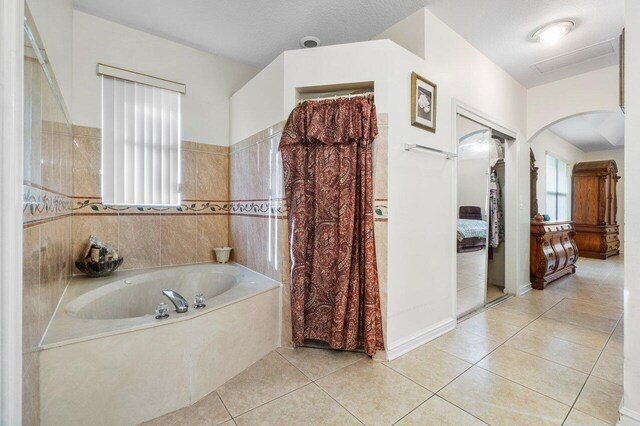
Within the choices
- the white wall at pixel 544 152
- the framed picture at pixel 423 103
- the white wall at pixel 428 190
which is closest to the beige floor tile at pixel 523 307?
the white wall at pixel 428 190

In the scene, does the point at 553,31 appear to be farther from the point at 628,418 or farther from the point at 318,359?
the point at 318,359

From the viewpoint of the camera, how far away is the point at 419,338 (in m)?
2.08

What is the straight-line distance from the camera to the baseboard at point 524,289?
3.32 meters

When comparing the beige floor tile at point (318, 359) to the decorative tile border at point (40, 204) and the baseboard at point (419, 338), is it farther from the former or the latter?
the decorative tile border at point (40, 204)

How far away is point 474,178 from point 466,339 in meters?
1.52

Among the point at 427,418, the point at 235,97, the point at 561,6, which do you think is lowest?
the point at 427,418

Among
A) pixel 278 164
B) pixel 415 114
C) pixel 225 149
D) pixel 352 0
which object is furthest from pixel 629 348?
pixel 225 149

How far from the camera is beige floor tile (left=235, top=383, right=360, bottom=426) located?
4.43ft

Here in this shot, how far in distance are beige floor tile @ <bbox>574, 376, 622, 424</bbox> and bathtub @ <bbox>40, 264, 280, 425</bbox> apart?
6.16 feet

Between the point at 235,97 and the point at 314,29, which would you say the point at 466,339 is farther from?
the point at 235,97

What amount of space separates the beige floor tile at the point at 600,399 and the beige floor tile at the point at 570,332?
0.61m

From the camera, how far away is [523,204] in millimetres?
3439

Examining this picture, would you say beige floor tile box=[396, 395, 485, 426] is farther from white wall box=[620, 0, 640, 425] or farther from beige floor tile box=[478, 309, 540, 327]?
beige floor tile box=[478, 309, 540, 327]

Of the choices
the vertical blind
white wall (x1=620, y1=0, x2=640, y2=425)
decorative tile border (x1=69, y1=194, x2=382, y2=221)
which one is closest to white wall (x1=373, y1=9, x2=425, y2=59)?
white wall (x1=620, y1=0, x2=640, y2=425)
